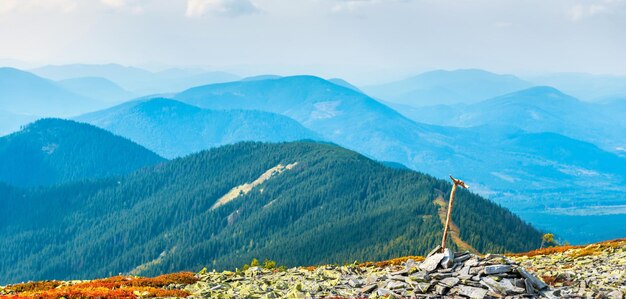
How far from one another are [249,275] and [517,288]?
78.8 ft

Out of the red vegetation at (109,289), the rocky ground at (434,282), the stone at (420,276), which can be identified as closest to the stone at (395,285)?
the rocky ground at (434,282)

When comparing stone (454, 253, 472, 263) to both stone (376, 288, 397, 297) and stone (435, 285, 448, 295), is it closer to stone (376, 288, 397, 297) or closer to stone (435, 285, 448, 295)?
stone (435, 285, 448, 295)

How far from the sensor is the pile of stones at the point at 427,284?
1422 inches

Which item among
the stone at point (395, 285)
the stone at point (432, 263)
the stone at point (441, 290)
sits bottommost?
the stone at point (395, 285)

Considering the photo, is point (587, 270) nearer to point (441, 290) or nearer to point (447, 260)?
point (447, 260)

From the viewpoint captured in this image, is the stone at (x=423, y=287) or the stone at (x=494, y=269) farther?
the stone at (x=494, y=269)

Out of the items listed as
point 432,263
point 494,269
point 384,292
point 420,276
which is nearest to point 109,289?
point 384,292

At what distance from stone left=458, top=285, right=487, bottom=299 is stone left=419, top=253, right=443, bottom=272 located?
3.56m

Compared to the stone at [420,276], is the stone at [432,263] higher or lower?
higher

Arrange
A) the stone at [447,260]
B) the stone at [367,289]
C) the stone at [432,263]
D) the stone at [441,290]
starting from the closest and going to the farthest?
the stone at [441,290], the stone at [367,289], the stone at [447,260], the stone at [432,263]

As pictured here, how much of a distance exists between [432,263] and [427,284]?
3.10 m

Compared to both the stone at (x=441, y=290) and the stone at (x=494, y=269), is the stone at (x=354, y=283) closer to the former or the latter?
the stone at (x=441, y=290)

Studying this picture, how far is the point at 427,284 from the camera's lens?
37.1 metres

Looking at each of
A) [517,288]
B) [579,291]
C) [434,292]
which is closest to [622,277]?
[579,291]
